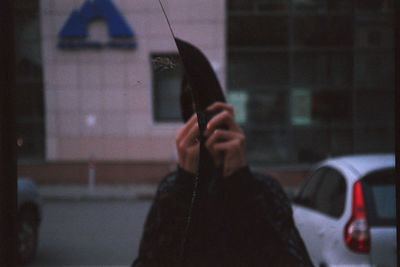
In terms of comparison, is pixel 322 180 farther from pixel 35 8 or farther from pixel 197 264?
pixel 35 8

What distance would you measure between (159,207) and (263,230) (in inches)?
14.4

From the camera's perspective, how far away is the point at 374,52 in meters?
12.6

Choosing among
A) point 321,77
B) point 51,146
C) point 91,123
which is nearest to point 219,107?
point 91,123

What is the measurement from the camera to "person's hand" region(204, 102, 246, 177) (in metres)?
1.45

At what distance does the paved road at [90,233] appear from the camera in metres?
6.29

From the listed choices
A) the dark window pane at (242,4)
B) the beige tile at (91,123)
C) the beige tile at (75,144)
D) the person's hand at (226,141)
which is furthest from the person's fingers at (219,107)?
the dark window pane at (242,4)

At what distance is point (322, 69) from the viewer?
13.1 meters

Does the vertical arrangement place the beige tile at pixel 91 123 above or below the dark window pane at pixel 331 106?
above

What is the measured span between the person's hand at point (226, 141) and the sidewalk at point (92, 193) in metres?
9.86

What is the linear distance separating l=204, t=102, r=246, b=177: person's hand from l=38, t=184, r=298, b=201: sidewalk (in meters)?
9.86

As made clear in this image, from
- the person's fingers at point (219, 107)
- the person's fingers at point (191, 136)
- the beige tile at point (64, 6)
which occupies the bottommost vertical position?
the person's fingers at point (191, 136)

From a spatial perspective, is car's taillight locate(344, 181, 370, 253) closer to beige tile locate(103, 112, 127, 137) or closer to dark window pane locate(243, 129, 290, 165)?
beige tile locate(103, 112, 127, 137)

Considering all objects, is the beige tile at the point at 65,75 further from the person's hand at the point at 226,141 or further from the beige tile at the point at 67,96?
the person's hand at the point at 226,141

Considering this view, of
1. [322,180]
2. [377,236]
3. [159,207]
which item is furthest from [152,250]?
[322,180]
